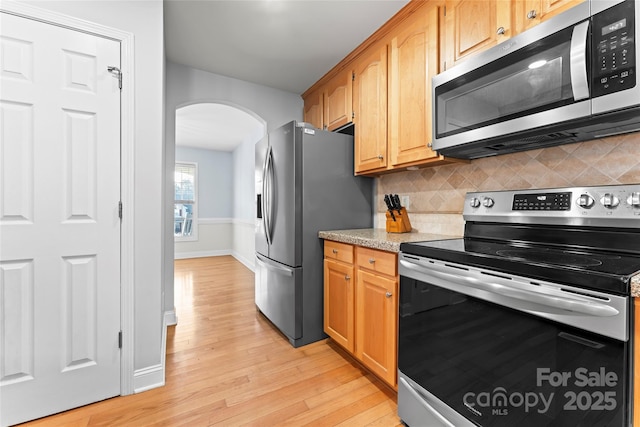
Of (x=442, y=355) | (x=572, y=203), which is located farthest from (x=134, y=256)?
(x=572, y=203)

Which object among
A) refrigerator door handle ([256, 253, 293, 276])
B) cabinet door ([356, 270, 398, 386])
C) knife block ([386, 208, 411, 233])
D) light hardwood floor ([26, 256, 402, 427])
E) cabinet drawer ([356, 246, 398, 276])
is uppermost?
knife block ([386, 208, 411, 233])

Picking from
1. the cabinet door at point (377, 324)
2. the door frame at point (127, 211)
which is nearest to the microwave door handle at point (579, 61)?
the cabinet door at point (377, 324)

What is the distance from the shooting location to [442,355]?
1267 mm

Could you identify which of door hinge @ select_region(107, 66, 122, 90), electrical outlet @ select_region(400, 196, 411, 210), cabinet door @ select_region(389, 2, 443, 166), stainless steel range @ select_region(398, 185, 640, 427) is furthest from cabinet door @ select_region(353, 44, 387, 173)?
door hinge @ select_region(107, 66, 122, 90)

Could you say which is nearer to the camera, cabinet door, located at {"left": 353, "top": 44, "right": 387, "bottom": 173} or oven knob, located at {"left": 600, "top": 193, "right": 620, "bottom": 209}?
oven knob, located at {"left": 600, "top": 193, "right": 620, "bottom": 209}

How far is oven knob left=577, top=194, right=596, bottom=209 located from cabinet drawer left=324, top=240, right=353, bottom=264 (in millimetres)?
1202

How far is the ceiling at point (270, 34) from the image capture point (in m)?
1.94

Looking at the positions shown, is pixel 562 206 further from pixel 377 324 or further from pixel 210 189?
pixel 210 189

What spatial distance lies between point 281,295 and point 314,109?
6.68ft

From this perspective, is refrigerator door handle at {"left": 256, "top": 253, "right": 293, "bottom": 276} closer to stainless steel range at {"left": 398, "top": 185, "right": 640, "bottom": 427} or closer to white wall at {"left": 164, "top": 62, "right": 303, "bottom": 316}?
white wall at {"left": 164, "top": 62, "right": 303, "bottom": 316}

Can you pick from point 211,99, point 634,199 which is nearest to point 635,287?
point 634,199

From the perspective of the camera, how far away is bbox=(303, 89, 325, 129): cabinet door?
3.02 metres

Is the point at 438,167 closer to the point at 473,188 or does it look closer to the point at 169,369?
the point at 473,188

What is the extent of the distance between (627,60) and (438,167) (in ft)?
3.61
